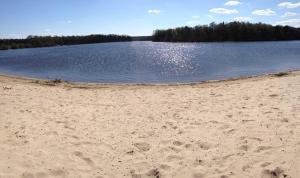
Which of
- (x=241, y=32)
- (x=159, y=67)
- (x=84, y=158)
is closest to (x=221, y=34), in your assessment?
(x=241, y=32)

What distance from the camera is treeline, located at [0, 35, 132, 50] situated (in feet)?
423

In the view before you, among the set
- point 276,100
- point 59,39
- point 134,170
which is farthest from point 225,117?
point 59,39

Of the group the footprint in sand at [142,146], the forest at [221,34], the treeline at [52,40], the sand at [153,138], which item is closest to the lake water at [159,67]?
the sand at [153,138]

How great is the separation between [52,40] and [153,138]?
150949mm

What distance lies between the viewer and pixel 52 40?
151 meters

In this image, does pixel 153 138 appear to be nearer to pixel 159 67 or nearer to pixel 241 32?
pixel 159 67

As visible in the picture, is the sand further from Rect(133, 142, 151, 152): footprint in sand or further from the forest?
the forest

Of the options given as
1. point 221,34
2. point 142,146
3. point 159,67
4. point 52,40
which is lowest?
point 159,67

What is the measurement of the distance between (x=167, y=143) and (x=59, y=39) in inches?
6217

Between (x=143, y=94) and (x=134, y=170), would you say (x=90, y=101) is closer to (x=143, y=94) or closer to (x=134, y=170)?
(x=143, y=94)

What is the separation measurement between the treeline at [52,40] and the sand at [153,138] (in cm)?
12112

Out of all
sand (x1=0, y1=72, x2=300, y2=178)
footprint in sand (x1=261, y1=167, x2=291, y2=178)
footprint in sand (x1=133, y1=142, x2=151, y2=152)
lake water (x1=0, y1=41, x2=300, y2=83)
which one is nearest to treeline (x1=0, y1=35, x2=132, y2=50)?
lake water (x1=0, y1=41, x2=300, y2=83)

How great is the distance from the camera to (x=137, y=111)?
34.9ft

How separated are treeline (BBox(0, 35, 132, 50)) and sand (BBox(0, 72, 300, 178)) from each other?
121m
